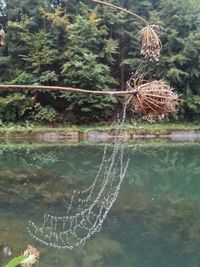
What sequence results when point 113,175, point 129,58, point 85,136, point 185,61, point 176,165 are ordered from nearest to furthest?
point 113,175
point 176,165
point 85,136
point 185,61
point 129,58

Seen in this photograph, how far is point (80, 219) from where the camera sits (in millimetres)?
7965

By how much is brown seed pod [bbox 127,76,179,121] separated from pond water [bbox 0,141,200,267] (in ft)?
14.9

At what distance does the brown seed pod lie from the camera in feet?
4.49

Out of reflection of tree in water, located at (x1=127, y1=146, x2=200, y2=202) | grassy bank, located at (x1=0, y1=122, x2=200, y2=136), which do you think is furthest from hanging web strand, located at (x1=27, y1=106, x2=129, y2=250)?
grassy bank, located at (x1=0, y1=122, x2=200, y2=136)

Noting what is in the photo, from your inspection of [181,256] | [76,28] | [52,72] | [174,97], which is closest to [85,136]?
[52,72]

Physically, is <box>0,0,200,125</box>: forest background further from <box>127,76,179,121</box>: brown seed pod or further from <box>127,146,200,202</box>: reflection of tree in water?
<box>127,76,179,121</box>: brown seed pod

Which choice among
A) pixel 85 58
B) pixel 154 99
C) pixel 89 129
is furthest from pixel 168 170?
pixel 154 99

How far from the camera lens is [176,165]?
14734 mm

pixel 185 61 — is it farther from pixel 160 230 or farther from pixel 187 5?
pixel 160 230

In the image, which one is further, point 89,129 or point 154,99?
point 89,129

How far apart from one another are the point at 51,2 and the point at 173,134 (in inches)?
366

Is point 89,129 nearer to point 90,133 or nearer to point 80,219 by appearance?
point 90,133

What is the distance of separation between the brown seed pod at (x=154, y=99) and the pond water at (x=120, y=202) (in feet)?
14.9

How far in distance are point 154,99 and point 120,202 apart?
793 cm
